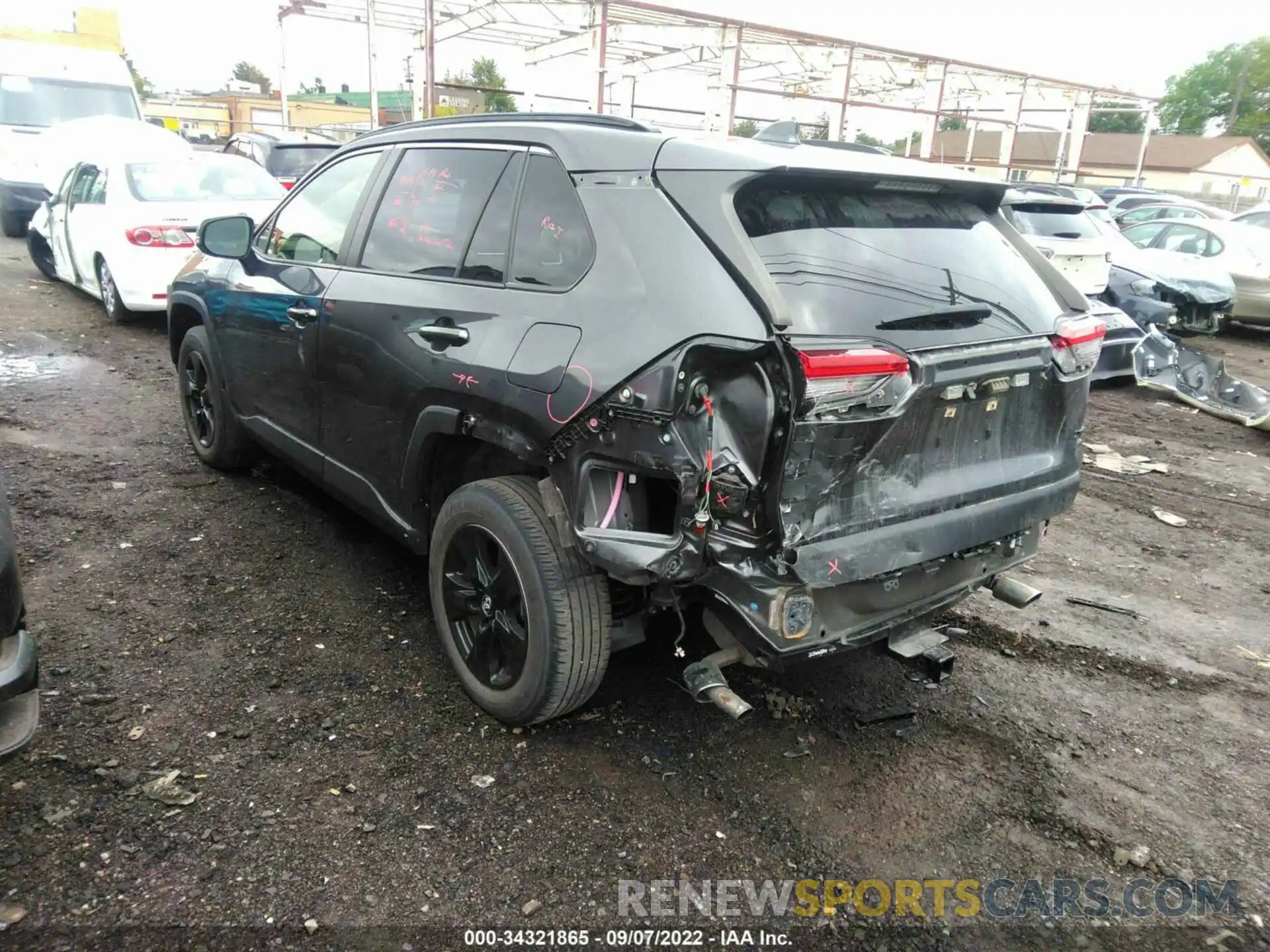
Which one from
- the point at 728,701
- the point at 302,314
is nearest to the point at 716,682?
the point at 728,701

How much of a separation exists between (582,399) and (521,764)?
4.07ft

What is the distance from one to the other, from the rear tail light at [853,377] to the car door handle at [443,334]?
1219mm

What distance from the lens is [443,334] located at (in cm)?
299

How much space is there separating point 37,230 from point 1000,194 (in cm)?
1202

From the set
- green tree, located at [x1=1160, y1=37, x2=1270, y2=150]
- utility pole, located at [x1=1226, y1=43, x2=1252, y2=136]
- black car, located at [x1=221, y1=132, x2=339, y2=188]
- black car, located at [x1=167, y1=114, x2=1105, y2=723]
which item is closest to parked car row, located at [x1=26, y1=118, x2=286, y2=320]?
black car, located at [x1=221, y1=132, x2=339, y2=188]

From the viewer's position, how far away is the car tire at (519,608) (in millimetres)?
2691

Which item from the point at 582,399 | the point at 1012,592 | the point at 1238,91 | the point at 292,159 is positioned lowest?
the point at 1012,592

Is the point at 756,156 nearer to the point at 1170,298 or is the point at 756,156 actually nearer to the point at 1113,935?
the point at 1113,935

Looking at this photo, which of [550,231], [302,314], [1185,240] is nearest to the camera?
[550,231]

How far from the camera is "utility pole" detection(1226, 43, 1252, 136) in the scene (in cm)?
6375

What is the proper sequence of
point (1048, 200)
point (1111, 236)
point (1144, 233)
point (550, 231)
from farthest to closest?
point (1144, 233), point (1111, 236), point (1048, 200), point (550, 231)

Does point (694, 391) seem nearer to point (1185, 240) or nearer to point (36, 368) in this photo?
point (36, 368)

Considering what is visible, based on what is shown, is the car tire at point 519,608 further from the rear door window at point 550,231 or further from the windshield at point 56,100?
the windshield at point 56,100

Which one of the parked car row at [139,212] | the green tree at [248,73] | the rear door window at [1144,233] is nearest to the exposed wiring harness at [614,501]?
the parked car row at [139,212]
